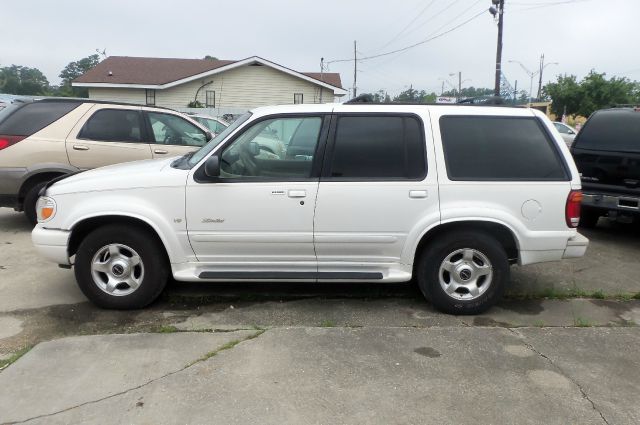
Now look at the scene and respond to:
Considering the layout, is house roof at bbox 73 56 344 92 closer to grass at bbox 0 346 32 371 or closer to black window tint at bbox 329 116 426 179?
black window tint at bbox 329 116 426 179

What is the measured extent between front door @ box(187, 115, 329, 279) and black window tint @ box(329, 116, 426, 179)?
20 cm

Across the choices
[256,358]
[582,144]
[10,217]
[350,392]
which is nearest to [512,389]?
[350,392]

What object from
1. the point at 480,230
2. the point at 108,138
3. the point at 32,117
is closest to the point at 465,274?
the point at 480,230

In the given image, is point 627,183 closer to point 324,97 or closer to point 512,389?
point 512,389

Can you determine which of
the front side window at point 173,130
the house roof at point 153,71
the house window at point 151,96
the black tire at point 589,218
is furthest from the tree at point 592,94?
the front side window at point 173,130

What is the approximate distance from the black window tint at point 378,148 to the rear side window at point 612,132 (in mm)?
3831

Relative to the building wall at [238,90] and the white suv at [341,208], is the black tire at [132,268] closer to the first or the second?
the white suv at [341,208]

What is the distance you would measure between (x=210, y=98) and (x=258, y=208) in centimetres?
2620

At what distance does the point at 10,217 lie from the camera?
7938 millimetres

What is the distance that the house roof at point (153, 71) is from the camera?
27.8 metres

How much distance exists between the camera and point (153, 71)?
29.8 metres

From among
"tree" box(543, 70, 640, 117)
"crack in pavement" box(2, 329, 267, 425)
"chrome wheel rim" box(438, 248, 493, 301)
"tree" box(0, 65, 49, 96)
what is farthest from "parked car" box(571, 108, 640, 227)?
"tree" box(0, 65, 49, 96)

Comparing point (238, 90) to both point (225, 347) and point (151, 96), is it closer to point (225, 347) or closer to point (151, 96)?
point (151, 96)

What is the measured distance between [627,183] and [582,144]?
0.82 m
